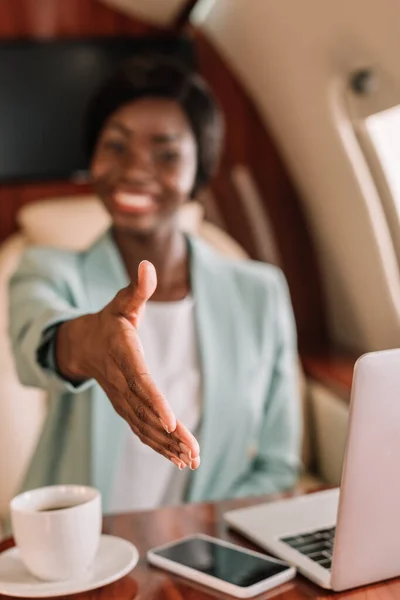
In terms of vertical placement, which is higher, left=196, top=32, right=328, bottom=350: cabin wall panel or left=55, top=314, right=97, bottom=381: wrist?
left=196, top=32, right=328, bottom=350: cabin wall panel

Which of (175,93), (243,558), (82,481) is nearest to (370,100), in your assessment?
(175,93)

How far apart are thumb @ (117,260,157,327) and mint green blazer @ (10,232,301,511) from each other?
0.20m

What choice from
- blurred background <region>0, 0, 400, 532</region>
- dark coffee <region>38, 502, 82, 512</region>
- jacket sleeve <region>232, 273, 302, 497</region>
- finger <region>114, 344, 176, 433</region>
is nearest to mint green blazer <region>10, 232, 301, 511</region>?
jacket sleeve <region>232, 273, 302, 497</region>

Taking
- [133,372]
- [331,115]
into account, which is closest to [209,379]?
[133,372]

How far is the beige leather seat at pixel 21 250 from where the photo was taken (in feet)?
5.15

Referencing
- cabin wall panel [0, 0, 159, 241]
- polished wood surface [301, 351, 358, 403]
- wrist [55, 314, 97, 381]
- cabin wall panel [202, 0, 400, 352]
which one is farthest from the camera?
A: cabin wall panel [0, 0, 159, 241]

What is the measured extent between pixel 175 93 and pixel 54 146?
1240mm

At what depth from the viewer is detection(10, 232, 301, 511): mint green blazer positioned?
0.88 m

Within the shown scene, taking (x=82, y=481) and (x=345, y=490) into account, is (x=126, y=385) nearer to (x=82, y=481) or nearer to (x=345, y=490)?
(x=345, y=490)

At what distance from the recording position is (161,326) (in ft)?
3.24

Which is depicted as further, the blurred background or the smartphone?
the blurred background

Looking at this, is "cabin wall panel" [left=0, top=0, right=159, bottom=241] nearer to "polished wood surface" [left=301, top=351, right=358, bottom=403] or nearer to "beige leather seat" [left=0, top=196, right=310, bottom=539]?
"beige leather seat" [left=0, top=196, right=310, bottom=539]

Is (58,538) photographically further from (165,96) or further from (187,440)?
(165,96)

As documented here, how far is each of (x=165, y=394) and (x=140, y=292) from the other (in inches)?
18.1
